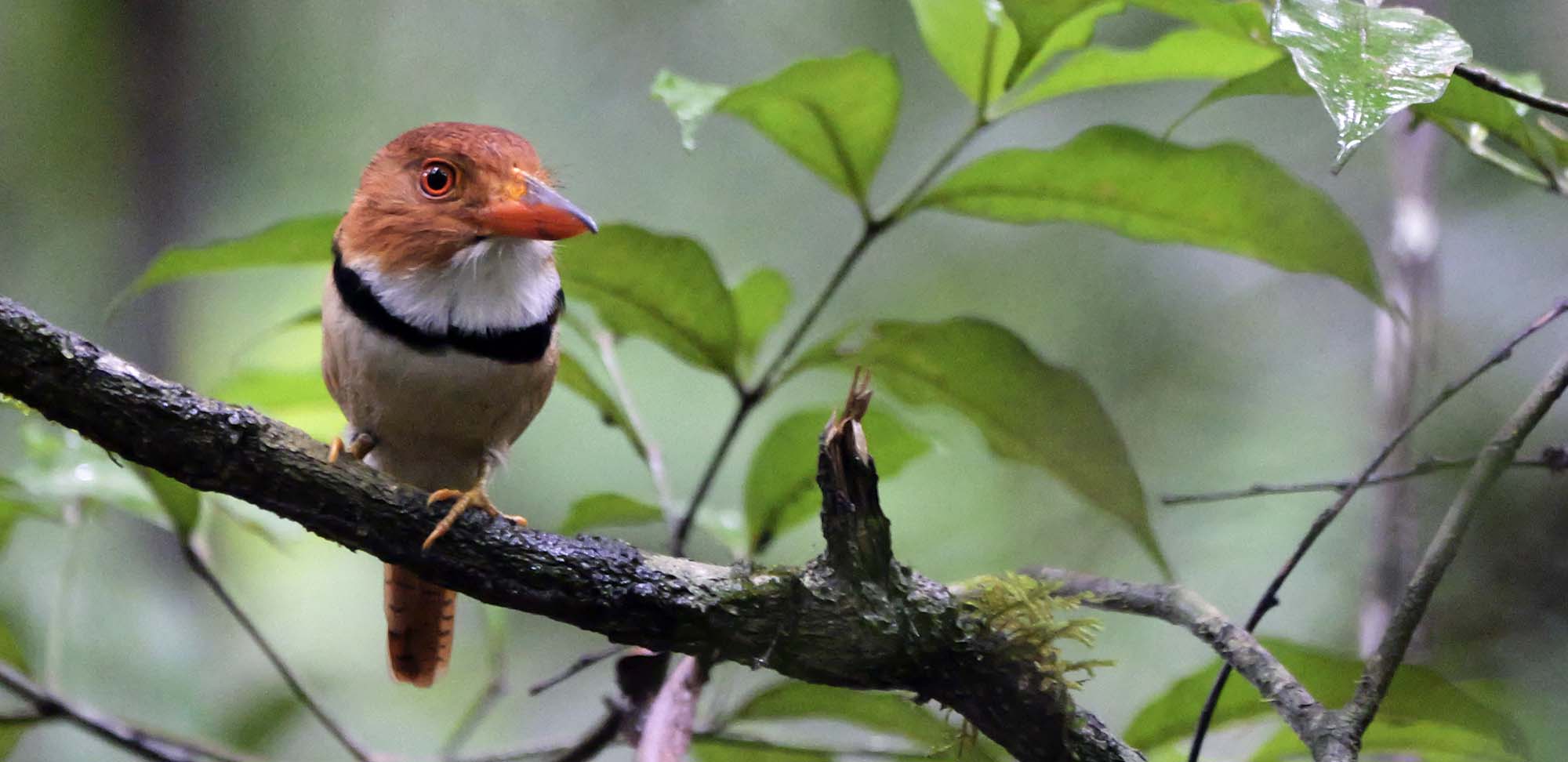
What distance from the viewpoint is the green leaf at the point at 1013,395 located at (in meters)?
1.74

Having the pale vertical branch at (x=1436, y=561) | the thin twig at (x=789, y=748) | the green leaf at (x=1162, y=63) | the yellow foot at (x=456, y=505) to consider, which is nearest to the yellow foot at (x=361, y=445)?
the yellow foot at (x=456, y=505)

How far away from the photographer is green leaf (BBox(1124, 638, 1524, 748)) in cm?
158

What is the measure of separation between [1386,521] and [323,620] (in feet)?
11.0

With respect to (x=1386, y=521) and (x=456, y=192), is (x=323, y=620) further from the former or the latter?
(x=1386, y=521)

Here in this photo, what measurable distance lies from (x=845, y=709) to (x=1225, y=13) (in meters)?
1.13

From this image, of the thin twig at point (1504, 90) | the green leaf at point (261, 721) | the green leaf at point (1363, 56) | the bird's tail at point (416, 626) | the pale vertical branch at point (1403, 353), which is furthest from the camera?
the green leaf at point (261, 721)

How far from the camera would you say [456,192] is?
1.83m

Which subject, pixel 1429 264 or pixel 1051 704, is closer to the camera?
pixel 1051 704

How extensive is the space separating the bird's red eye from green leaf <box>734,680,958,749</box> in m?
0.90

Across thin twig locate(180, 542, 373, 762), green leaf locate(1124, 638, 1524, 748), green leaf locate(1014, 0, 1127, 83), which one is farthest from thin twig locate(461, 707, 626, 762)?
green leaf locate(1014, 0, 1127, 83)

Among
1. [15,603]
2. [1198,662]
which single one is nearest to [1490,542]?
[1198,662]

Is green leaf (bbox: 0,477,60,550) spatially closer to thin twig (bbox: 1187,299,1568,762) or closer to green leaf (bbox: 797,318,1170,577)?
green leaf (bbox: 797,318,1170,577)

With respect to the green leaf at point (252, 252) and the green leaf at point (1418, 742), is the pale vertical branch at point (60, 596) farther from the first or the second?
the green leaf at point (1418, 742)

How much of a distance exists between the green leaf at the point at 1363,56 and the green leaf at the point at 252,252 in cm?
135
